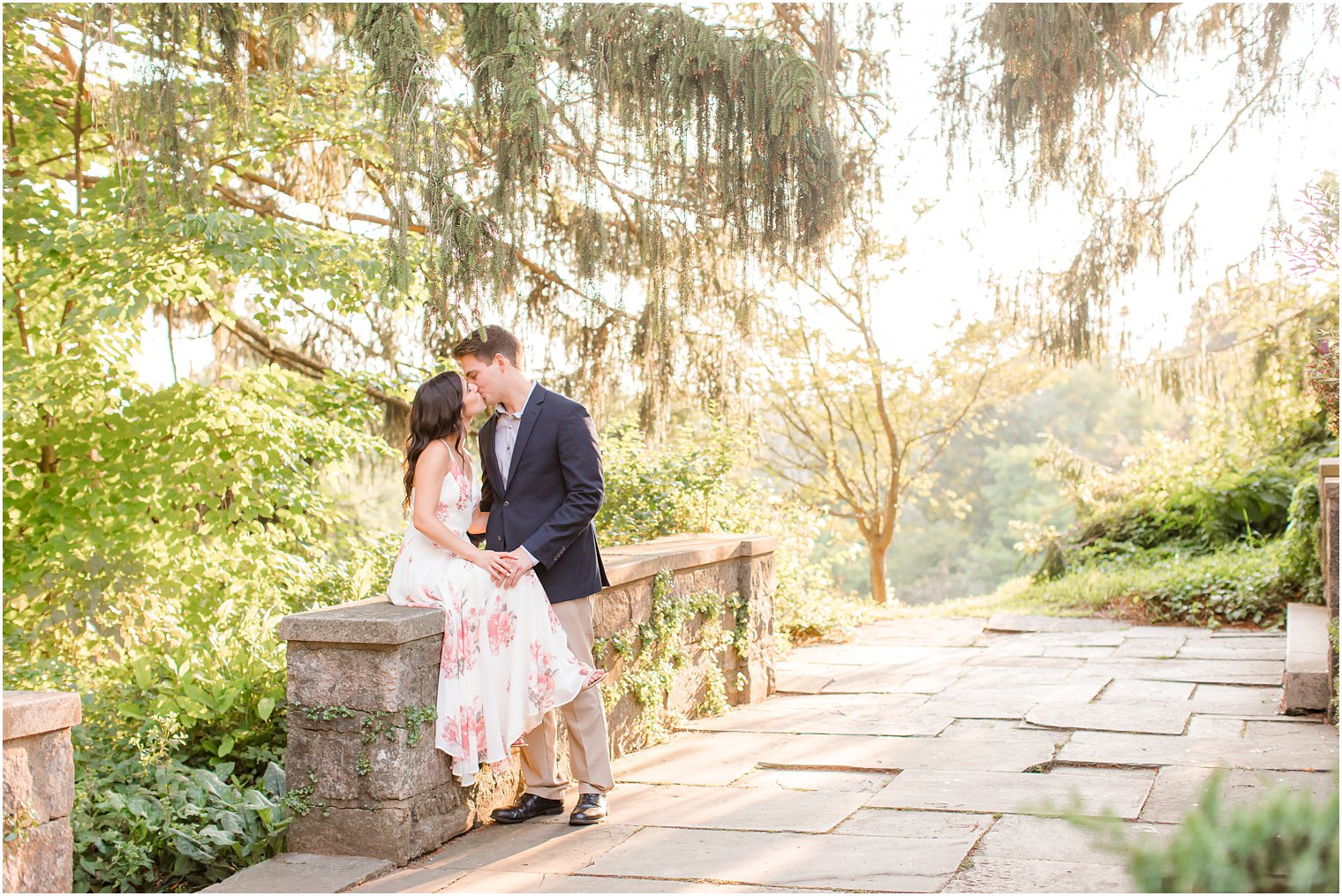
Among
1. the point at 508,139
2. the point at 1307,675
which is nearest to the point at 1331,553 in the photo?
the point at 1307,675

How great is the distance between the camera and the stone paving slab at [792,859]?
3.19 m

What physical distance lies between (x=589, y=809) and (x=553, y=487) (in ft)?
3.64

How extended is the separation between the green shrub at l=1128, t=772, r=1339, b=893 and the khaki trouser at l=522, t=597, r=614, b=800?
8.73 feet

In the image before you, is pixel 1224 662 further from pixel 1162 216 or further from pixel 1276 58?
pixel 1276 58

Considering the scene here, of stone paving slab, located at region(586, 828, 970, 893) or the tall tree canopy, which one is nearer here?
stone paving slab, located at region(586, 828, 970, 893)

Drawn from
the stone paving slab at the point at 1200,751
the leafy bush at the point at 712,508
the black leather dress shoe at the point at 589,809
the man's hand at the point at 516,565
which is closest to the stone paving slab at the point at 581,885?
the black leather dress shoe at the point at 589,809

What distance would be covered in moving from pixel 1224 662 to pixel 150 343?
7.42 meters

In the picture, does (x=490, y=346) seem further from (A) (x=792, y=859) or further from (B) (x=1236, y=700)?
(B) (x=1236, y=700)

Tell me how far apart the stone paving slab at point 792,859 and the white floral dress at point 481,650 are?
1.79 ft

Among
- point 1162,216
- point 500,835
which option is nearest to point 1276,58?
point 1162,216

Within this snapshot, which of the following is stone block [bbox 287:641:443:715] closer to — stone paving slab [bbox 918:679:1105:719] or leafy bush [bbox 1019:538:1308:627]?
stone paving slab [bbox 918:679:1105:719]

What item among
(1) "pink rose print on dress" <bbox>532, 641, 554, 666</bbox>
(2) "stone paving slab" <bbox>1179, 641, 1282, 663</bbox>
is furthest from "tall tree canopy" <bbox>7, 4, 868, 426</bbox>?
(2) "stone paving slab" <bbox>1179, 641, 1282, 663</bbox>

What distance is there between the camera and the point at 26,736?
2758 millimetres

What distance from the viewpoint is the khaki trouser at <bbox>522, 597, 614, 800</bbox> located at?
3994 mm
